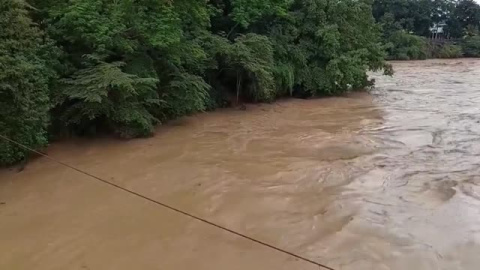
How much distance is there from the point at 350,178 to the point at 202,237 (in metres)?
2.72

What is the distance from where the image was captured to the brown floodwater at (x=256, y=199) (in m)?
4.43

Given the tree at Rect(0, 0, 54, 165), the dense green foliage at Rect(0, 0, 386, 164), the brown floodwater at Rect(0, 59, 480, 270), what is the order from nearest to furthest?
the brown floodwater at Rect(0, 59, 480, 270)
the tree at Rect(0, 0, 54, 165)
the dense green foliage at Rect(0, 0, 386, 164)

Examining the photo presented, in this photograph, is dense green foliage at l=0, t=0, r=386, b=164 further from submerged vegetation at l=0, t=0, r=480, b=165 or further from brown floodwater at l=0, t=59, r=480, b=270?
brown floodwater at l=0, t=59, r=480, b=270

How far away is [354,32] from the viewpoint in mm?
14758

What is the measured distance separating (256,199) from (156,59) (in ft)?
17.0

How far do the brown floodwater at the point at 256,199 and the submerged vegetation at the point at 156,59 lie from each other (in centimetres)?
67

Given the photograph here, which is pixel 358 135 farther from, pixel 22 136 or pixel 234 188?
pixel 22 136

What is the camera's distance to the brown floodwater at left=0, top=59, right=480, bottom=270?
4426 mm

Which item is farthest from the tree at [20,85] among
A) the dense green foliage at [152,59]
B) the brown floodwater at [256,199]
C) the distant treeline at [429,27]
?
the distant treeline at [429,27]

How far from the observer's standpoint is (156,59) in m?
10.0

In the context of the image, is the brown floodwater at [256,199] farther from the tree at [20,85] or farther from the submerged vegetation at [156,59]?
the submerged vegetation at [156,59]

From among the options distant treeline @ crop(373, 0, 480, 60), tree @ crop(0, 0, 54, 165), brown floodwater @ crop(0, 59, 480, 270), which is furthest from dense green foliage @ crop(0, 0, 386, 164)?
distant treeline @ crop(373, 0, 480, 60)

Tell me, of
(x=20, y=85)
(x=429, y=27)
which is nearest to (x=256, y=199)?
(x=20, y=85)

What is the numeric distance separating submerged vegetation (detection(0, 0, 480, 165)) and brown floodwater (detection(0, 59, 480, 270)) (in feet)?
2.20
